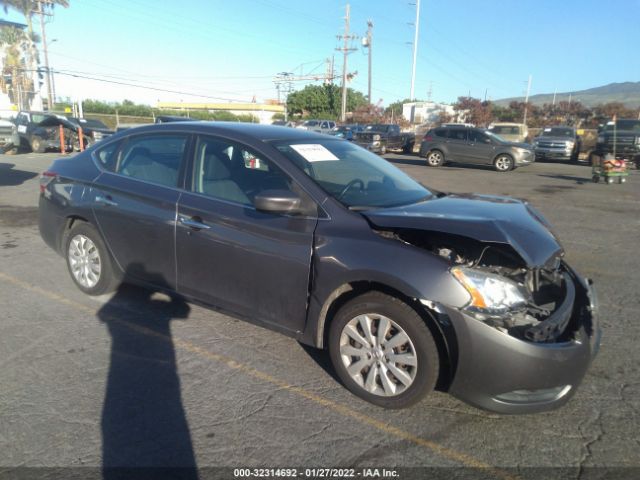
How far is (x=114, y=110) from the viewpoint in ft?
171

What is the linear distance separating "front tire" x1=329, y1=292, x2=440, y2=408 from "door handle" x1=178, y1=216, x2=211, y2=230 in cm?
120

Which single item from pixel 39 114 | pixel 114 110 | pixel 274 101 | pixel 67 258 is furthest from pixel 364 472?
pixel 274 101

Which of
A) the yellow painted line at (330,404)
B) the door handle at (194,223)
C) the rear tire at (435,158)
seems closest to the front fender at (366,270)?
the yellow painted line at (330,404)

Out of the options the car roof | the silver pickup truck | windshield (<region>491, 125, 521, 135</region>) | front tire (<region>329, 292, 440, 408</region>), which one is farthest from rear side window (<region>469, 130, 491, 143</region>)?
front tire (<region>329, 292, 440, 408</region>)

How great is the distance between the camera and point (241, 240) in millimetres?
3271

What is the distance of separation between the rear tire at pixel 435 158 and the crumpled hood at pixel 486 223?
58.1ft

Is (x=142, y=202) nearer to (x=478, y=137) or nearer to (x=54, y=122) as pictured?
(x=478, y=137)

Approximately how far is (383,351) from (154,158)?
8.25 feet

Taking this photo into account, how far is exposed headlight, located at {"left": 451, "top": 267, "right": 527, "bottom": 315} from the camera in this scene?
101 inches

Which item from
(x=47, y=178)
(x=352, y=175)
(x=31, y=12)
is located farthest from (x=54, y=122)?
(x=31, y=12)

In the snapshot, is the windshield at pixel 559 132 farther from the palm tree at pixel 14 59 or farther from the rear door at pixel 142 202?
the palm tree at pixel 14 59

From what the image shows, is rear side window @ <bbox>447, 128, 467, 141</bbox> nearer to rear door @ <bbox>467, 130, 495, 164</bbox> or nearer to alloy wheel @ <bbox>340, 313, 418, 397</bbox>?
rear door @ <bbox>467, 130, 495, 164</bbox>

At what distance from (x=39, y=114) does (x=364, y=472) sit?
22.1 meters

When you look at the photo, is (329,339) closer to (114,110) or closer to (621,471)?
(621,471)
